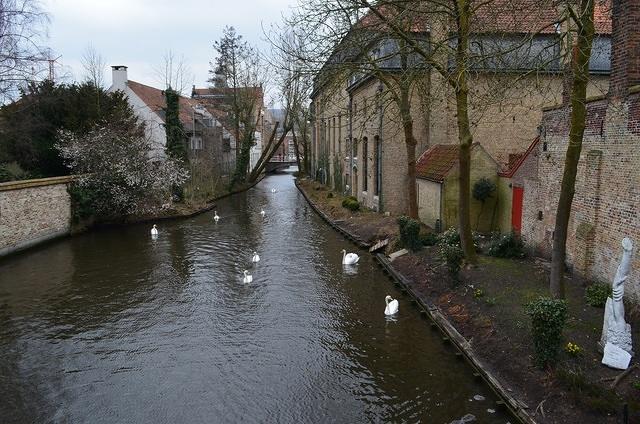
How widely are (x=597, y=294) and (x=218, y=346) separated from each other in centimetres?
717

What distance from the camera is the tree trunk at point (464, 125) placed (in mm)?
11188

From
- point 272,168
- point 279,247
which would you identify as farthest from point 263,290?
point 272,168

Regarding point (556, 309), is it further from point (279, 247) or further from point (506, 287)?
point (279, 247)

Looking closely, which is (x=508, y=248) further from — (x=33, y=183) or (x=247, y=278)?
(x=33, y=183)

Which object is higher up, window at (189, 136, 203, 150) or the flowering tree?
window at (189, 136, 203, 150)

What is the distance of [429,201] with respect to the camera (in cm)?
1878

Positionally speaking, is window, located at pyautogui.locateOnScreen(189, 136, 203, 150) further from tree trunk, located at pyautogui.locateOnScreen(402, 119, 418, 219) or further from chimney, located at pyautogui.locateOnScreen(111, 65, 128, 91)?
tree trunk, located at pyautogui.locateOnScreen(402, 119, 418, 219)

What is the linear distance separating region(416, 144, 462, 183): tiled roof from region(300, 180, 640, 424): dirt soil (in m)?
4.01

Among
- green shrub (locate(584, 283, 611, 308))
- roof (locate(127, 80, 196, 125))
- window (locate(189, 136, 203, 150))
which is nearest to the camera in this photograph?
green shrub (locate(584, 283, 611, 308))

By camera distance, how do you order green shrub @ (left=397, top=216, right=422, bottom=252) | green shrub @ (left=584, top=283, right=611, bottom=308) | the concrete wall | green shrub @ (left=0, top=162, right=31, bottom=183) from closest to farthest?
green shrub @ (left=584, top=283, right=611, bottom=308) < green shrub @ (left=397, top=216, right=422, bottom=252) < the concrete wall < green shrub @ (left=0, top=162, right=31, bottom=183)

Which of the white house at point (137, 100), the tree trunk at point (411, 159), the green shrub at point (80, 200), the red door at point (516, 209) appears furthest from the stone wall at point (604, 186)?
the white house at point (137, 100)

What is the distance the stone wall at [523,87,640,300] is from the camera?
895cm

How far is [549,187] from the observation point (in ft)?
40.7

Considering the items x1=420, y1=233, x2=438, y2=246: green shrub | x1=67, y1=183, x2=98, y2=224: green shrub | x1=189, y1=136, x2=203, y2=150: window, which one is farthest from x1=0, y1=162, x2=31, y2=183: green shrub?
x1=420, y1=233, x2=438, y2=246: green shrub
